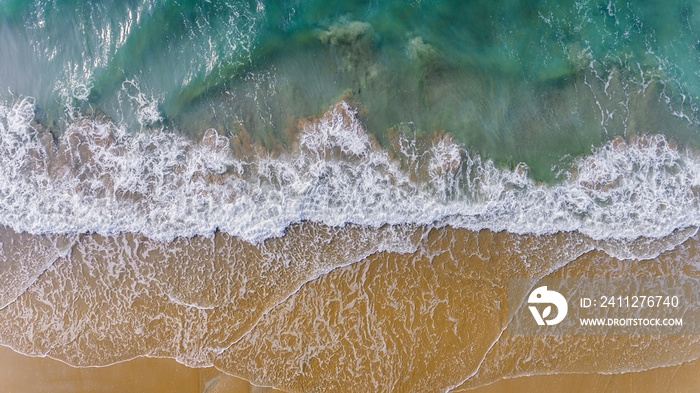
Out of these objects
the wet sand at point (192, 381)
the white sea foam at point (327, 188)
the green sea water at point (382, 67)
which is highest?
the green sea water at point (382, 67)

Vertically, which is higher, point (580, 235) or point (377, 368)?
point (580, 235)

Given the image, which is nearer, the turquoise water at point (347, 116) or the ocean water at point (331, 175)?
the ocean water at point (331, 175)

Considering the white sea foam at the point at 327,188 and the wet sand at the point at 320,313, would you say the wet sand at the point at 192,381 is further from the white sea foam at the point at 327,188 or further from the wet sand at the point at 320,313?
the white sea foam at the point at 327,188

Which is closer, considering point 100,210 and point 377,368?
point 377,368

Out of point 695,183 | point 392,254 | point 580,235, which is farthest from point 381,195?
point 695,183

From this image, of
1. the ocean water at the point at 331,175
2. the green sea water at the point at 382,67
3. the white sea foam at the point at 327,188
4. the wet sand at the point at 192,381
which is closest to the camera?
the wet sand at the point at 192,381

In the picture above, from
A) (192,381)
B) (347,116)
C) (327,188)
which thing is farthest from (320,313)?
(347,116)

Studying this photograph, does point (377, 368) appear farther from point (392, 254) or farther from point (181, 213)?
point (181, 213)

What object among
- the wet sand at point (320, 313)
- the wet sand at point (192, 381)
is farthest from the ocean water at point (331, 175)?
the wet sand at point (192, 381)
